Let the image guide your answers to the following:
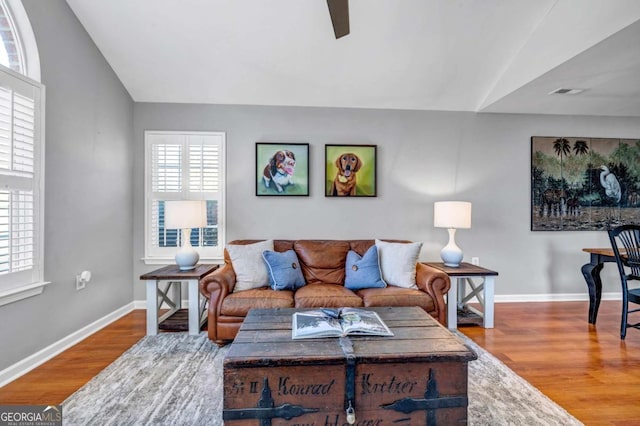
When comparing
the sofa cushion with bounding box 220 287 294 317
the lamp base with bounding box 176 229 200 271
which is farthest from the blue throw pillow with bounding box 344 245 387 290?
the lamp base with bounding box 176 229 200 271

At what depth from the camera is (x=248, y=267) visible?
2883 mm

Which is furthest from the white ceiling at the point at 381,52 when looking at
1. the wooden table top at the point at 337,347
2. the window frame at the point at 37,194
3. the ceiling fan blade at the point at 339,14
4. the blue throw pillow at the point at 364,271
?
the wooden table top at the point at 337,347

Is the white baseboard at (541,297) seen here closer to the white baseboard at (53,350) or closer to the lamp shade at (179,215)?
the lamp shade at (179,215)

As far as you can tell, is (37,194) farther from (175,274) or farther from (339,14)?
(339,14)

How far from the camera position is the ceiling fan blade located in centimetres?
172

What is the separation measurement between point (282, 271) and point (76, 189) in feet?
6.51

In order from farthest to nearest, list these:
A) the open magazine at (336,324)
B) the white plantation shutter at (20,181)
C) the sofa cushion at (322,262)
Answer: the sofa cushion at (322,262) → the white plantation shutter at (20,181) → the open magazine at (336,324)

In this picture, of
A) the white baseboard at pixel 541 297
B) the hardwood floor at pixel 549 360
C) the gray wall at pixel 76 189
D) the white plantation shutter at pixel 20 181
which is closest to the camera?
the hardwood floor at pixel 549 360

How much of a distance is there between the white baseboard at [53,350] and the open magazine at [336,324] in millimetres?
1980

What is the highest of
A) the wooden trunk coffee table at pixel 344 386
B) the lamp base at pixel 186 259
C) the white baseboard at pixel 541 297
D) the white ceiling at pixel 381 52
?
the white ceiling at pixel 381 52

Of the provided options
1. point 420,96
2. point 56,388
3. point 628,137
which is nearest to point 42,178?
point 56,388

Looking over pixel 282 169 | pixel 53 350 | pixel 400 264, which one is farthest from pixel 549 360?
pixel 53 350

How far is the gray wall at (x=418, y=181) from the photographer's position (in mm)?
3674

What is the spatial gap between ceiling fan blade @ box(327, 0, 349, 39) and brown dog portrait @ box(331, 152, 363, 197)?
1.75 m
